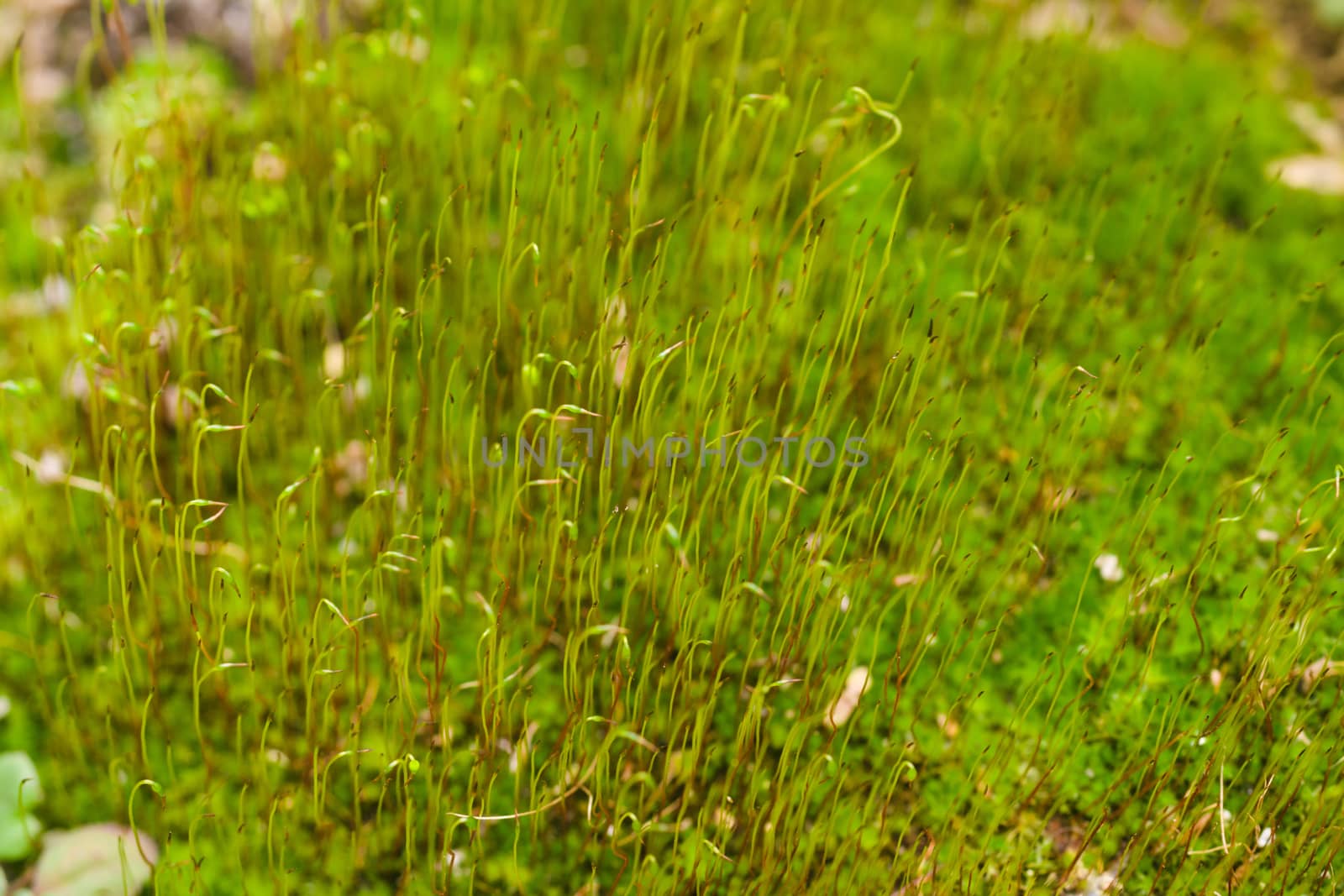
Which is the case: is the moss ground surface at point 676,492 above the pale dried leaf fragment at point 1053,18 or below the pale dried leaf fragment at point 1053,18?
below

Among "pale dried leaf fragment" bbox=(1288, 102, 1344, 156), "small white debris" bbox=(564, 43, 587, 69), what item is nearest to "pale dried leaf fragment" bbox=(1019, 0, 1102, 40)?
"pale dried leaf fragment" bbox=(1288, 102, 1344, 156)

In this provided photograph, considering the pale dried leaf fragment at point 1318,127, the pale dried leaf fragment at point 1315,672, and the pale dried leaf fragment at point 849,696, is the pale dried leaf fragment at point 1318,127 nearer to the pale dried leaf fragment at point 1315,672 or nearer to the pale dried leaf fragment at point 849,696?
the pale dried leaf fragment at point 1315,672

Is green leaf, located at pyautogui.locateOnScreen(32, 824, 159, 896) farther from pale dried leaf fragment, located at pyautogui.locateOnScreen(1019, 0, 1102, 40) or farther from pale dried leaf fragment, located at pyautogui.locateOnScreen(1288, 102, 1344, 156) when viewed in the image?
pale dried leaf fragment, located at pyautogui.locateOnScreen(1288, 102, 1344, 156)

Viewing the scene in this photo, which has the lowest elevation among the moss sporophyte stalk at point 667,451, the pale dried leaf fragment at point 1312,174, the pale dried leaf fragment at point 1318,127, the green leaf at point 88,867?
the green leaf at point 88,867

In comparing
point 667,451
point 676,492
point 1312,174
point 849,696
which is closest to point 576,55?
point 667,451

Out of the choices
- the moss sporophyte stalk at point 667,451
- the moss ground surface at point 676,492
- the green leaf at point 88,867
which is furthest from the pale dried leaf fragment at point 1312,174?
the green leaf at point 88,867

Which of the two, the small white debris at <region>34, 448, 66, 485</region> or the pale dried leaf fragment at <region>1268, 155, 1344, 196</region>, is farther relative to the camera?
the pale dried leaf fragment at <region>1268, 155, 1344, 196</region>

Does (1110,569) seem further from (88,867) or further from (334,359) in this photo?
(88,867)

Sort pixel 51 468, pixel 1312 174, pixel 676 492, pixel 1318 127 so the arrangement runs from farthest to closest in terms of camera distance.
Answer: pixel 1318 127 → pixel 1312 174 → pixel 51 468 → pixel 676 492

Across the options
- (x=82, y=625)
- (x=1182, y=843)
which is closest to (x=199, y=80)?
(x=82, y=625)
